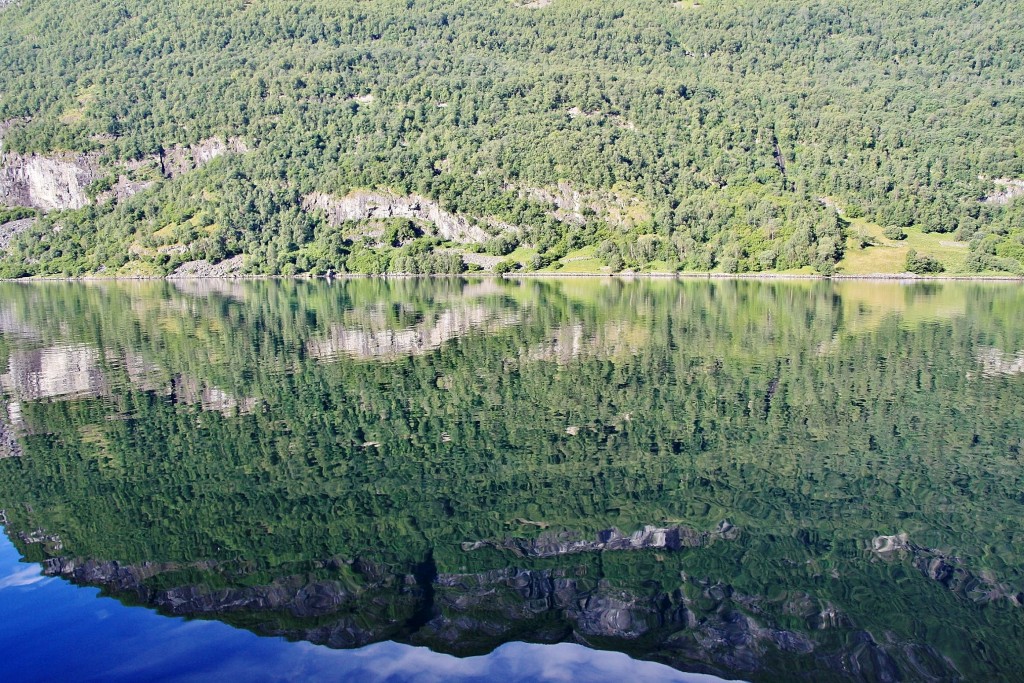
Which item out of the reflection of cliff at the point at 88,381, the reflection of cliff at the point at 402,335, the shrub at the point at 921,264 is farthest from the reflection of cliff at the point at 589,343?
the shrub at the point at 921,264

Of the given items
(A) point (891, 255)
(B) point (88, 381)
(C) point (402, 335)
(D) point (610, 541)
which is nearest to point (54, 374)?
(B) point (88, 381)

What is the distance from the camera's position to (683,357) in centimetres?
5316

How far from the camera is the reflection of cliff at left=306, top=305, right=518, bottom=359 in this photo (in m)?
59.5

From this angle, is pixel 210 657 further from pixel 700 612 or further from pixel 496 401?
pixel 496 401

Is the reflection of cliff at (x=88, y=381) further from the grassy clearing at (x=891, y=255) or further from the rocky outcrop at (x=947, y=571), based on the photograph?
the grassy clearing at (x=891, y=255)

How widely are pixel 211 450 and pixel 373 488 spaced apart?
9.00m

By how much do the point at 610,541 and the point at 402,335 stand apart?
49072 millimetres

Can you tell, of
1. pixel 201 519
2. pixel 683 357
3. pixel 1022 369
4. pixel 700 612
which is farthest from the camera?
pixel 683 357

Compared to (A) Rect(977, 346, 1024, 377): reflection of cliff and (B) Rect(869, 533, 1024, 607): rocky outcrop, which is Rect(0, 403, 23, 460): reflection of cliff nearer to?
(B) Rect(869, 533, 1024, 607): rocky outcrop

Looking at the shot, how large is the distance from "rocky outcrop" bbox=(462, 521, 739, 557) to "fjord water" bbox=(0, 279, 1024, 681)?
115 mm

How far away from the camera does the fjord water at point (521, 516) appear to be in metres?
17.2

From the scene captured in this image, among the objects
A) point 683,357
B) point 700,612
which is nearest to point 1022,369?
point 683,357

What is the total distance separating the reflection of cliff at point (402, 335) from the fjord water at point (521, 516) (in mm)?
8240

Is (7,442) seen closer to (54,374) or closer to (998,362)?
(54,374)
